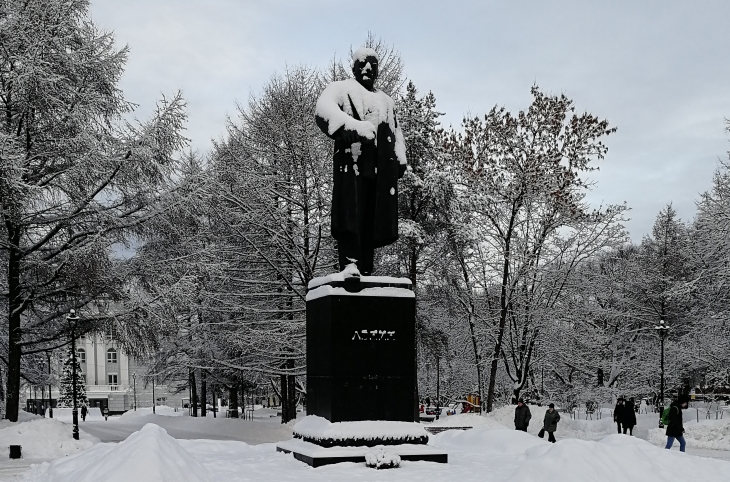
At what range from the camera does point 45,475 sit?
25.2ft

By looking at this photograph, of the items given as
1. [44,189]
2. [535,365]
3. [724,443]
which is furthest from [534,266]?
[44,189]

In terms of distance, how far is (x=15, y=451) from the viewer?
49.2 feet

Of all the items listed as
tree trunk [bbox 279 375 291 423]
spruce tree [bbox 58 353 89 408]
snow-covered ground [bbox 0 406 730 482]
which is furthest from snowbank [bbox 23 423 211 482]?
spruce tree [bbox 58 353 89 408]

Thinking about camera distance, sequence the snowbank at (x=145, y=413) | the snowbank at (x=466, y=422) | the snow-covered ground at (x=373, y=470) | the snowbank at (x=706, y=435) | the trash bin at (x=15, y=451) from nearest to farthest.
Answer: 1. the snow-covered ground at (x=373, y=470)
2. the trash bin at (x=15, y=451)
3. the snowbank at (x=706, y=435)
4. the snowbank at (x=466, y=422)
5. the snowbank at (x=145, y=413)

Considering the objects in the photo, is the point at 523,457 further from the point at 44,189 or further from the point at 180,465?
the point at 44,189

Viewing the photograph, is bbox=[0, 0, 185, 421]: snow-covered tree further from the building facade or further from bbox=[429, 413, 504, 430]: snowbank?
the building facade

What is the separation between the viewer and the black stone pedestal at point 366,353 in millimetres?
8664

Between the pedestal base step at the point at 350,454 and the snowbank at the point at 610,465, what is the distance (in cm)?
166

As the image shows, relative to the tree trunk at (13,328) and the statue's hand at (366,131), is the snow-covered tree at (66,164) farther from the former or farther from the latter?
the statue's hand at (366,131)

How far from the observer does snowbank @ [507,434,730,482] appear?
21.8ft

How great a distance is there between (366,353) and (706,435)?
17.5 meters

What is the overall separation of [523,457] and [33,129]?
1526 centimetres

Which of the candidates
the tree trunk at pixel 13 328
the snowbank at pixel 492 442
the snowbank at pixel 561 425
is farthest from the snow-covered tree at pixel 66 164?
the snowbank at pixel 561 425

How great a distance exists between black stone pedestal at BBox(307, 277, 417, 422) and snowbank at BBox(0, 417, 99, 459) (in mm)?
9645
